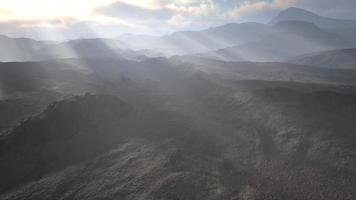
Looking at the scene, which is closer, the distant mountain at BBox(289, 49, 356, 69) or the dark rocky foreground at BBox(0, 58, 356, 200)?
the dark rocky foreground at BBox(0, 58, 356, 200)

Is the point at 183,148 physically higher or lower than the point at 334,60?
higher

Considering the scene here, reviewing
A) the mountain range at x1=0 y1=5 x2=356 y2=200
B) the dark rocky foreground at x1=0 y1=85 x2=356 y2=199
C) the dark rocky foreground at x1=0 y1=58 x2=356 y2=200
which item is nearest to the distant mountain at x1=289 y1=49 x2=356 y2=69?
the mountain range at x1=0 y1=5 x2=356 y2=200

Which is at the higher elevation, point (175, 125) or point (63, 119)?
point (63, 119)

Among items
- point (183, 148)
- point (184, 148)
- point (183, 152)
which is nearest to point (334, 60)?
point (184, 148)

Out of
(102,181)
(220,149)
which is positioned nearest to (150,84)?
(220,149)

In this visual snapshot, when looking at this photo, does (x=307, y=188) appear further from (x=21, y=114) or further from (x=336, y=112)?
(x=21, y=114)

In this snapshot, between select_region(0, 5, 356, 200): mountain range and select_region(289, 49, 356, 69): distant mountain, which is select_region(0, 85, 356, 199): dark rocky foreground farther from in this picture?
select_region(289, 49, 356, 69): distant mountain

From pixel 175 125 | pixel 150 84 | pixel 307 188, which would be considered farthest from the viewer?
pixel 150 84

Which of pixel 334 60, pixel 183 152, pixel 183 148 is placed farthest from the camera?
pixel 334 60

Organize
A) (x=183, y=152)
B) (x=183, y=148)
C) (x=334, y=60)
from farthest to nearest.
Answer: (x=334, y=60) → (x=183, y=148) → (x=183, y=152)

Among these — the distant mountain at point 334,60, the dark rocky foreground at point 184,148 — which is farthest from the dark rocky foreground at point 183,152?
the distant mountain at point 334,60

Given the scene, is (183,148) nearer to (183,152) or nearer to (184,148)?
(184,148)
